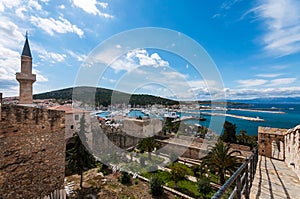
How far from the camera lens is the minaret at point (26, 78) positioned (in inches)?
387

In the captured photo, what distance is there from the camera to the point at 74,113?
13703 mm

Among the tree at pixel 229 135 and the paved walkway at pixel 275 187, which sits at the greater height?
the paved walkway at pixel 275 187

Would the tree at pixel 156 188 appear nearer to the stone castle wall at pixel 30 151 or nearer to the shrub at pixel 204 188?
the shrub at pixel 204 188

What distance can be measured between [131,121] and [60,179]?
1069 cm

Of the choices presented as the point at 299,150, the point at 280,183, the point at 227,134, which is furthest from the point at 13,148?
the point at 227,134

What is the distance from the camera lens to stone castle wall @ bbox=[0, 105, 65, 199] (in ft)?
13.1

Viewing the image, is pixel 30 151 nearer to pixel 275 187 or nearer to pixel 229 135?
A: pixel 275 187

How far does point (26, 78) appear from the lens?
9.81m

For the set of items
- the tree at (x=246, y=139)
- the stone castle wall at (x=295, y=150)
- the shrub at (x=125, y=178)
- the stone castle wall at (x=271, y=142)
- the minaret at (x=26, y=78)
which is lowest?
the shrub at (x=125, y=178)

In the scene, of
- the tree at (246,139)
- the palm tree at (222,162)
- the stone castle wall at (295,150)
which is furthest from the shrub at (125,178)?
the tree at (246,139)

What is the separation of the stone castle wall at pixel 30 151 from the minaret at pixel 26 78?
23.0 ft

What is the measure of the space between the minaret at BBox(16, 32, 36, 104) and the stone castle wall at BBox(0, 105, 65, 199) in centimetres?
702

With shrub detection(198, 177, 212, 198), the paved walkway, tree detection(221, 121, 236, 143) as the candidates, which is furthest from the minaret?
tree detection(221, 121, 236, 143)

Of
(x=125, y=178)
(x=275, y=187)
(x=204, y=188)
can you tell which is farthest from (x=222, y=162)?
(x=275, y=187)
